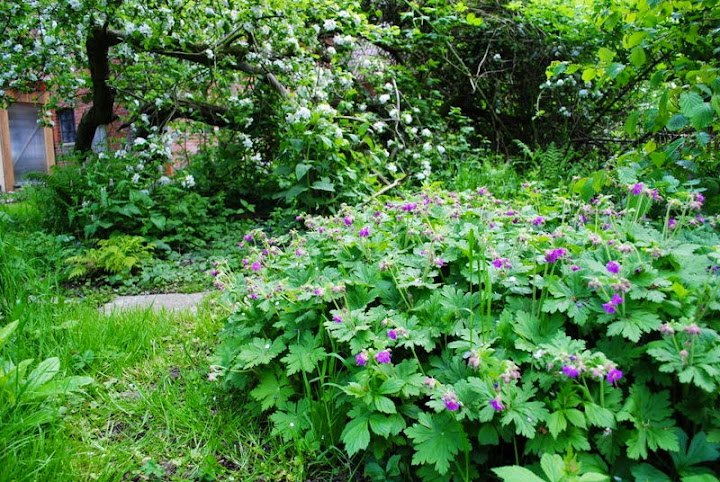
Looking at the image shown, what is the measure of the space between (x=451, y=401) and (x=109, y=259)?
3.27 metres

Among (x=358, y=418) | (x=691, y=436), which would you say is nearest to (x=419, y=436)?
(x=358, y=418)

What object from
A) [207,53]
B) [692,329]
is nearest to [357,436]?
[692,329]

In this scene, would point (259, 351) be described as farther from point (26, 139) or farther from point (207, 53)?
point (26, 139)

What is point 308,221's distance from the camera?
2260 millimetres

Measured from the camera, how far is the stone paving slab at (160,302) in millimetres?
2980

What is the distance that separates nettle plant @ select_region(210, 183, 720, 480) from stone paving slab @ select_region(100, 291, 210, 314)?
1.18 meters

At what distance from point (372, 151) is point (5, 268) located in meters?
3.12

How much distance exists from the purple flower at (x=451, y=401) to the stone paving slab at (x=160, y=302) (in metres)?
2.12

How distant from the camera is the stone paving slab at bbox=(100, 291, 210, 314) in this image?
9.78 ft

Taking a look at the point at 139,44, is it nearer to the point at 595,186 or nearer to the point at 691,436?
the point at 595,186

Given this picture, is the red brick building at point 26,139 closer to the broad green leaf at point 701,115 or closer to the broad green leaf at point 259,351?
the broad green leaf at point 259,351

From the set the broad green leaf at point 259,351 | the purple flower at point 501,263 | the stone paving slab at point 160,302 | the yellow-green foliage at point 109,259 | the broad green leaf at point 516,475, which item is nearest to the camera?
the broad green leaf at point 516,475

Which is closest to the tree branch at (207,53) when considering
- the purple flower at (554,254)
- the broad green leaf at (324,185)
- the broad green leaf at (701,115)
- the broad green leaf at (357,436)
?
the broad green leaf at (324,185)

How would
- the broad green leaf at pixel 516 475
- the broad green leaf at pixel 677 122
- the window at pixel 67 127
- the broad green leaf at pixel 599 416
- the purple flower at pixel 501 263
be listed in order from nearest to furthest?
the broad green leaf at pixel 516 475 < the broad green leaf at pixel 599 416 < the purple flower at pixel 501 263 < the broad green leaf at pixel 677 122 < the window at pixel 67 127
